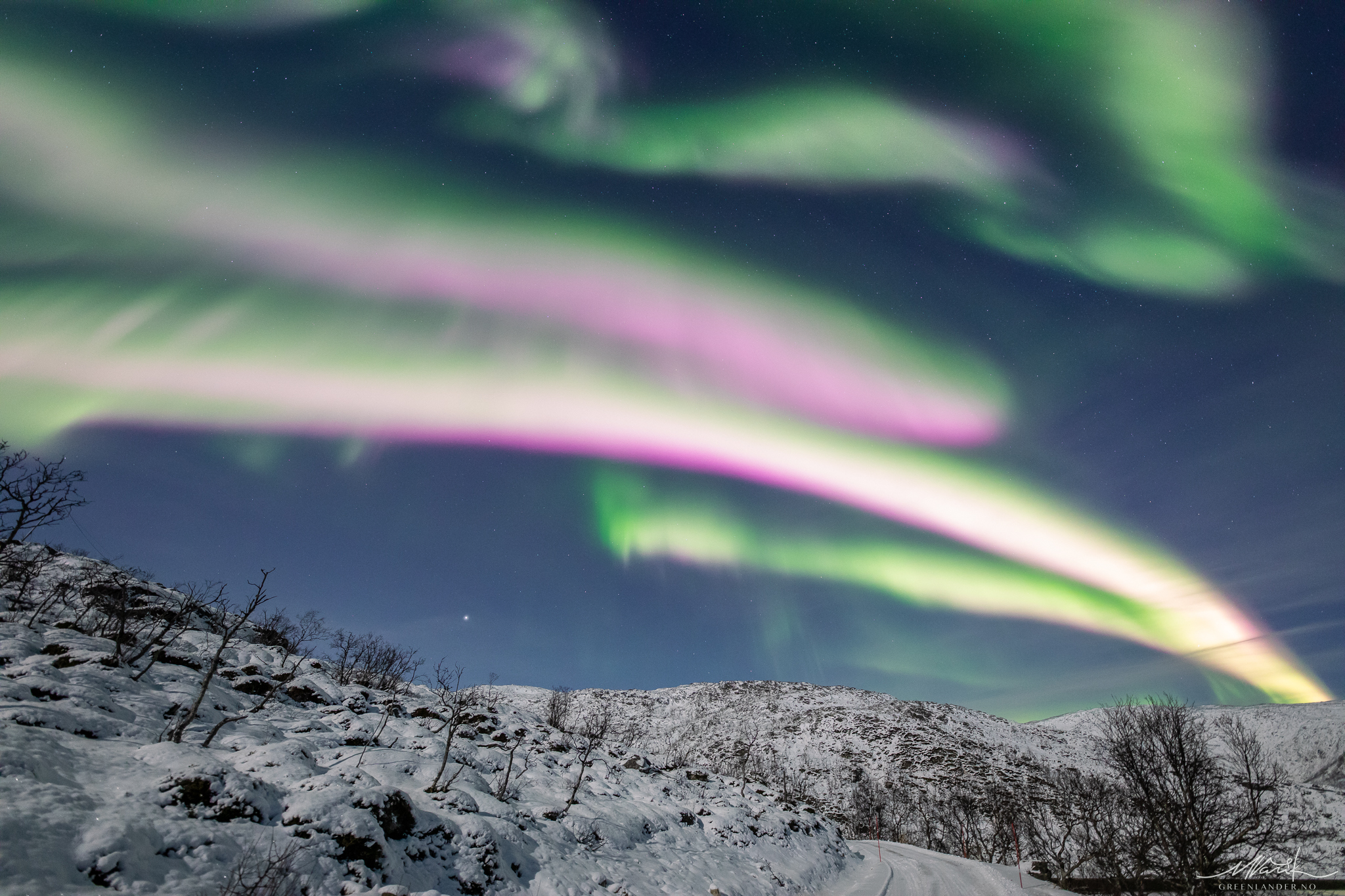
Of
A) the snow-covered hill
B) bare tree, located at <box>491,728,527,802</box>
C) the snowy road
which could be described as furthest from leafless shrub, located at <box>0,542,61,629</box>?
the snowy road

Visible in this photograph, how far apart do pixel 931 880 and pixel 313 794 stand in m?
33.9

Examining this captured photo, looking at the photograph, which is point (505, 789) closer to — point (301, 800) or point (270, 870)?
point (301, 800)

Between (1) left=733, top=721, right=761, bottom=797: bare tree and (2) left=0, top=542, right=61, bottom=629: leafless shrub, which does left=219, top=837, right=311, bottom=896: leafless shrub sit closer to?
(2) left=0, top=542, right=61, bottom=629: leafless shrub

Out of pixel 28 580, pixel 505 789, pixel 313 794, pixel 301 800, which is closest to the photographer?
pixel 301 800

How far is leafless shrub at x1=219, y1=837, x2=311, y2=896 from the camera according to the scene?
10086 millimetres

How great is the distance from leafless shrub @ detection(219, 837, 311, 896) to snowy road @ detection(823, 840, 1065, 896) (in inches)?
960

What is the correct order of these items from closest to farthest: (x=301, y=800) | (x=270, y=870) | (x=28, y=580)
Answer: (x=270, y=870) → (x=301, y=800) → (x=28, y=580)

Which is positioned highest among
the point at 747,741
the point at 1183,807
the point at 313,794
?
the point at 1183,807

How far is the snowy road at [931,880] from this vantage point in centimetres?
2681

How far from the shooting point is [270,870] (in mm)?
10898

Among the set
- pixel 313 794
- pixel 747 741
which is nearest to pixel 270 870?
pixel 313 794

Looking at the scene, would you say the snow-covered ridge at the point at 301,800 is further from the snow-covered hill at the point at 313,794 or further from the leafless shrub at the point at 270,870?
the leafless shrub at the point at 270,870

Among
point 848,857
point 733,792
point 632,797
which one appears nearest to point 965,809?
point 848,857

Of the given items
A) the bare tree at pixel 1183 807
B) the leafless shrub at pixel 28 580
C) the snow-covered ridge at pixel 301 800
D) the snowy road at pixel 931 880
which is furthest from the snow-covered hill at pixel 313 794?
the bare tree at pixel 1183 807
